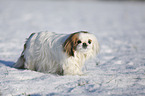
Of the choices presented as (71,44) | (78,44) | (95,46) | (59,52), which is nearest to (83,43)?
(78,44)

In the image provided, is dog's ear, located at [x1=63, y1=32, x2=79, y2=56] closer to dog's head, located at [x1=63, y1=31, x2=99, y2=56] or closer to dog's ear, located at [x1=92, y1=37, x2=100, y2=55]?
dog's head, located at [x1=63, y1=31, x2=99, y2=56]

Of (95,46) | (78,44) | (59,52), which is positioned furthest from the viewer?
(95,46)

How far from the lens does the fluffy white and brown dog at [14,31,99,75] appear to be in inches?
132

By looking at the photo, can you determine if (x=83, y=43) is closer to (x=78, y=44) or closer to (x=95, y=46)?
(x=78, y=44)

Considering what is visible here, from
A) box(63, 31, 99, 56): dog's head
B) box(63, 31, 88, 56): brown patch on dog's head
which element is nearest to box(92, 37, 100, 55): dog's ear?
box(63, 31, 99, 56): dog's head

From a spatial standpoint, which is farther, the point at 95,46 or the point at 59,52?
the point at 95,46

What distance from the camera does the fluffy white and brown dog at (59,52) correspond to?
335 cm

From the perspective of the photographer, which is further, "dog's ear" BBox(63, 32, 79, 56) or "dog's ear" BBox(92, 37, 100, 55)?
"dog's ear" BBox(92, 37, 100, 55)

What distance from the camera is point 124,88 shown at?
9.99 ft

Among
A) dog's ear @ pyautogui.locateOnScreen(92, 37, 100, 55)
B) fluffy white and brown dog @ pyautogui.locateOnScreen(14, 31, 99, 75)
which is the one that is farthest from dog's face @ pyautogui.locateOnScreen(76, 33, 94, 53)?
dog's ear @ pyautogui.locateOnScreen(92, 37, 100, 55)

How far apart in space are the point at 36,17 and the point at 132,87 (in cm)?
1262

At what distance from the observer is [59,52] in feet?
11.5

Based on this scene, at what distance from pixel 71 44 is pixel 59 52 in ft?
1.10

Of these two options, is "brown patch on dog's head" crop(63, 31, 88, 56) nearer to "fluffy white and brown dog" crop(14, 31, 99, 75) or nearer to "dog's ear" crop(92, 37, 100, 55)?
"fluffy white and brown dog" crop(14, 31, 99, 75)
